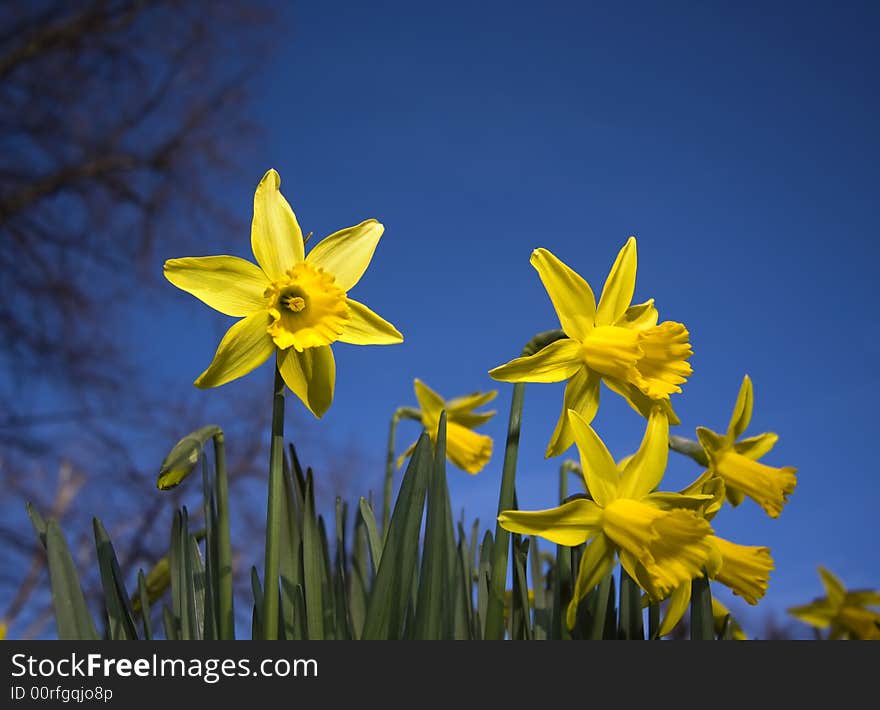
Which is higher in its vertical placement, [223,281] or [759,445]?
[223,281]

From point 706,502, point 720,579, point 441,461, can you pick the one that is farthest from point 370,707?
point 720,579

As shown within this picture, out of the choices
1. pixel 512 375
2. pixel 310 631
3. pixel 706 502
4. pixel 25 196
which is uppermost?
pixel 25 196

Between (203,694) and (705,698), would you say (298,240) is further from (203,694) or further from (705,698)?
(705,698)

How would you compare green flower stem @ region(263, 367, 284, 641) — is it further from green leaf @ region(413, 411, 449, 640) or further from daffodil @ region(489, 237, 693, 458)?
daffodil @ region(489, 237, 693, 458)

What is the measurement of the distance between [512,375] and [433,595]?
1.06 feet

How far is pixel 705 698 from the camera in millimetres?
886

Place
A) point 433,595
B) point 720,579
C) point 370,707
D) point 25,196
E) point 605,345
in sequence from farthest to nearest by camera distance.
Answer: point 25,196, point 720,579, point 605,345, point 433,595, point 370,707

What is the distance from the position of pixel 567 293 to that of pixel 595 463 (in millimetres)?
259

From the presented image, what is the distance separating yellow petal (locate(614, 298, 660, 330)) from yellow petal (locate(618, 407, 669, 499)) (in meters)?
0.17

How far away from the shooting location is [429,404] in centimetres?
176

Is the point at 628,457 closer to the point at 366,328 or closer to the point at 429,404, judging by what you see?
the point at 366,328

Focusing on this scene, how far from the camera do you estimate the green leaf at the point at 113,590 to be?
1.03 metres

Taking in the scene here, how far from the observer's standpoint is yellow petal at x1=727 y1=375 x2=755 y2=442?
136cm

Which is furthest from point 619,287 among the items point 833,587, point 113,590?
point 833,587
